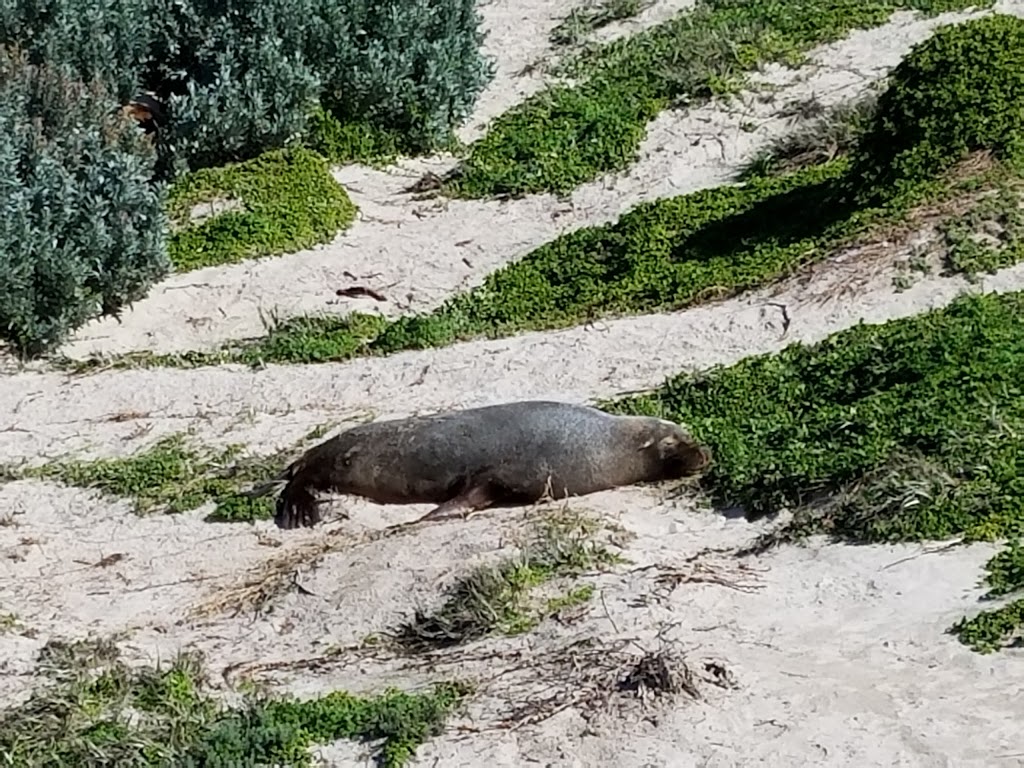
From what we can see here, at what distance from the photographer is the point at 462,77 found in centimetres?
1506

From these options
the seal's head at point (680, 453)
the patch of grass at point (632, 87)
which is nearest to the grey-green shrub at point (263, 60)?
the patch of grass at point (632, 87)

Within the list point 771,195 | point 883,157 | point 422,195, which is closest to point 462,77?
point 422,195

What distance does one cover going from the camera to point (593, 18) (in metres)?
16.3

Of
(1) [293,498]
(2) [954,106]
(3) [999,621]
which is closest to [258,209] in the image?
(1) [293,498]

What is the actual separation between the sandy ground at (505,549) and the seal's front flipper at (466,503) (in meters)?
0.18

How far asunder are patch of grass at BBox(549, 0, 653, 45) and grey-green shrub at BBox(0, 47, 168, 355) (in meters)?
4.44

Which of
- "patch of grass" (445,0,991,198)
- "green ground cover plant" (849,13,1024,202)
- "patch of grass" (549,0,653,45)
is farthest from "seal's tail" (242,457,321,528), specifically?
"patch of grass" (549,0,653,45)

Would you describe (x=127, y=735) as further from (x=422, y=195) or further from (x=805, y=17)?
(x=805, y=17)

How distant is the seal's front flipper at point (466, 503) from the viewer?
8.30 m

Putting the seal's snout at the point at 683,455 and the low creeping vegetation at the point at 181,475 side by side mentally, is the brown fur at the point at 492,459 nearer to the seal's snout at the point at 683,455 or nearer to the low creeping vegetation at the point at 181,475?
the seal's snout at the point at 683,455

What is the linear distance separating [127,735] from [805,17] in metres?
10.4

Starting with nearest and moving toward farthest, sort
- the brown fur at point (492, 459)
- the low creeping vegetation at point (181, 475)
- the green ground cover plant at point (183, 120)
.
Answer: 1. the brown fur at point (492, 459)
2. the low creeping vegetation at point (181, 475)
3. the green ground cover plant at point (183, 120)

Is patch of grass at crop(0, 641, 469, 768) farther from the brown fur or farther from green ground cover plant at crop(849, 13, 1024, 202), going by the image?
green ground cover plant at crop(849, 13, 1024, 202)

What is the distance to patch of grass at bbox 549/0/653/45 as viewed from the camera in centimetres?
1612
